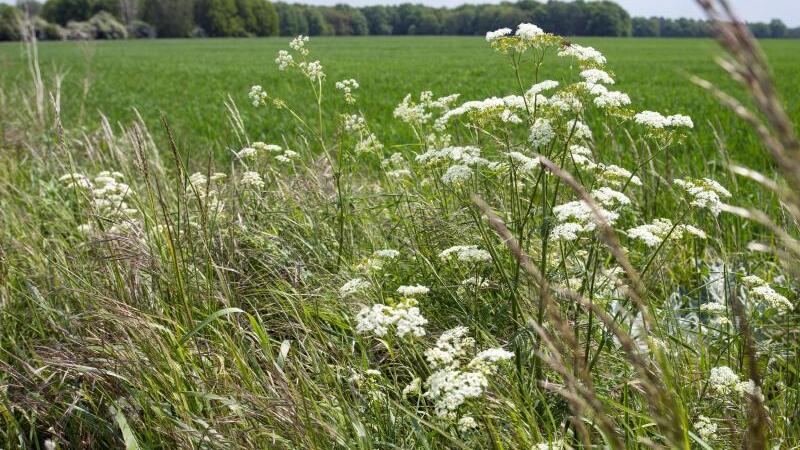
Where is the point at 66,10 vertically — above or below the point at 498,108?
above

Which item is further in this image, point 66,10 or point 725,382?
point 66,10

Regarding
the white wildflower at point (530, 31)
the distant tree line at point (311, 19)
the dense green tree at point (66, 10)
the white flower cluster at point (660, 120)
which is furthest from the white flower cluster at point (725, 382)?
the dense green tree at point (66, 10)

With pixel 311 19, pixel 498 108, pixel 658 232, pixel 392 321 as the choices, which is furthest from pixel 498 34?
pixel 311 19

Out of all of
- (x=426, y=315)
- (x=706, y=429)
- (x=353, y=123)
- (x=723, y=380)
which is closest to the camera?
(x=706, y=429)

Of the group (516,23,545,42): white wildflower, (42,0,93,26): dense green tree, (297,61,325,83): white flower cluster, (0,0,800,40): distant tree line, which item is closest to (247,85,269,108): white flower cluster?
(297,61,325,83): white flower cluster

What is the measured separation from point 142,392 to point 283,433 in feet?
2.05

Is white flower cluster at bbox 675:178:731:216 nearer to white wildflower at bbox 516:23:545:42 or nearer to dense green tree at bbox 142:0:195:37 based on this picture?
white wildflower at bbox 516:23:545:42

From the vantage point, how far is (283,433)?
223 cm

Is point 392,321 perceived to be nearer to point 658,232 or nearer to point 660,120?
point 658,232

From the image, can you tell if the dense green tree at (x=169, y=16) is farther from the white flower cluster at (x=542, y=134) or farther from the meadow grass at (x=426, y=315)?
the white flower cluster at (x=542, y=134)

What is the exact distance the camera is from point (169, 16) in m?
116

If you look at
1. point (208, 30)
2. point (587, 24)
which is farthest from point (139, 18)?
point (587, 24)

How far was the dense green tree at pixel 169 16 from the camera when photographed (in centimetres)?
11525

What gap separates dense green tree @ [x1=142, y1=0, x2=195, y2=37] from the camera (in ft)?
378
